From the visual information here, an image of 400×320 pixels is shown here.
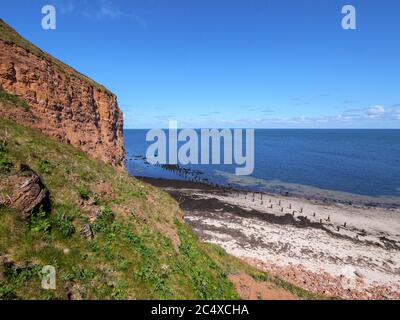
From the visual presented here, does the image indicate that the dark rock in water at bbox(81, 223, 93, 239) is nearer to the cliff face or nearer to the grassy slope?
the grassy slope

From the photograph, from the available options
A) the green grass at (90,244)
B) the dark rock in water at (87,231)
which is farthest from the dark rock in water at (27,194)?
the dark rock in water at (87,231)

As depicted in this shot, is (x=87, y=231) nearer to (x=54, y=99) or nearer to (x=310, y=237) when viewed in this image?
(x=54, y=99)

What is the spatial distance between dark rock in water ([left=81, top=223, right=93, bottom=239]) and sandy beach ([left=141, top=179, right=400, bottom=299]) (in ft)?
67.3

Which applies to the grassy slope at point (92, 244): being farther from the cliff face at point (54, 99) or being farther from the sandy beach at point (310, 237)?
the sandy beach at point (310, 237)

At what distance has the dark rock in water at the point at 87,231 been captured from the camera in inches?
474

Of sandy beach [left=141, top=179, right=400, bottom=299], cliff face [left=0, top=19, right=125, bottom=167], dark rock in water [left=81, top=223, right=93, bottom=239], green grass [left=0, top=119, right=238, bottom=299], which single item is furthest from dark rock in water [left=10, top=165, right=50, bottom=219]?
sandy beach [left=141, top=179, right=400, bottom=299]

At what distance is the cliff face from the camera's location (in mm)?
19484

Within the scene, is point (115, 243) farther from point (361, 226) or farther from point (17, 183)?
point (361, 226)

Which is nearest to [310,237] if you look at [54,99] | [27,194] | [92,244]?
[92,244]

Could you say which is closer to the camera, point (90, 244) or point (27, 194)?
point (27, 194)

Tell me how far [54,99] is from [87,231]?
14.8m

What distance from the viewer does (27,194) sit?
36.1 ft
